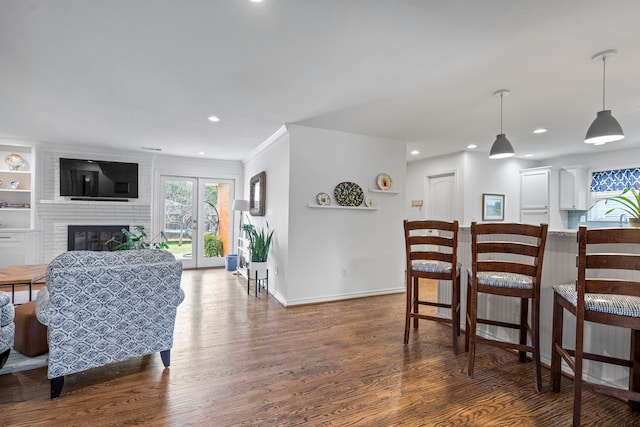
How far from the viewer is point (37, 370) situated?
2299 millimetres

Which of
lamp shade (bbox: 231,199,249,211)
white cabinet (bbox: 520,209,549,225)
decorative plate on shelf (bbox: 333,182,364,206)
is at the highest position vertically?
decorative plate on shelf (bbox: 333,182,364,206)

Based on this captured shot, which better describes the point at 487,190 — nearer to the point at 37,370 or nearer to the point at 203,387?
the point at 203,387

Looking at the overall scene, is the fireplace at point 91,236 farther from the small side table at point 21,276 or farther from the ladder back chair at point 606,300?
the ladder back chair at point 606,300

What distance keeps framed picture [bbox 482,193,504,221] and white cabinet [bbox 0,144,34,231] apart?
7.99 meters

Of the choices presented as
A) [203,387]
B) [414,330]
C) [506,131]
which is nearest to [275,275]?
[414,330]

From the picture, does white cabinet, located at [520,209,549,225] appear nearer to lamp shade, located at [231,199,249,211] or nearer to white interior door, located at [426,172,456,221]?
white interior door, located at [426,172,456,221]

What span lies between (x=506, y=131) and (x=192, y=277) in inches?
219

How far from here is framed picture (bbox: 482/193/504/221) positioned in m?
5.72

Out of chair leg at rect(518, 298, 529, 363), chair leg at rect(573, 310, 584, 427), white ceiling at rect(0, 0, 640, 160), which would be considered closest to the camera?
chair leg at rect(573, 310, 584, 427)

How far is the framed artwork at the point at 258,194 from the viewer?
4988 millimetres

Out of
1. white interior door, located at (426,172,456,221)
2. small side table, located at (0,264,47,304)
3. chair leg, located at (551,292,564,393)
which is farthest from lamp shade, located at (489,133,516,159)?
small side table, located at (0,264,47,304)

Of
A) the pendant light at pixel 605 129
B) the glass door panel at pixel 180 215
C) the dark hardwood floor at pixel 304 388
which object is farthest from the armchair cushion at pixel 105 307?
the glass door panel at pixel 180 215

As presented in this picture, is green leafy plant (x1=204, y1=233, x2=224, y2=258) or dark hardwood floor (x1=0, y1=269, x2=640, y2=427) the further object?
green leafy plant (x1=204, y1=233, x2=224, y2=258)

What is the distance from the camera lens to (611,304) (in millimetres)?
1627
